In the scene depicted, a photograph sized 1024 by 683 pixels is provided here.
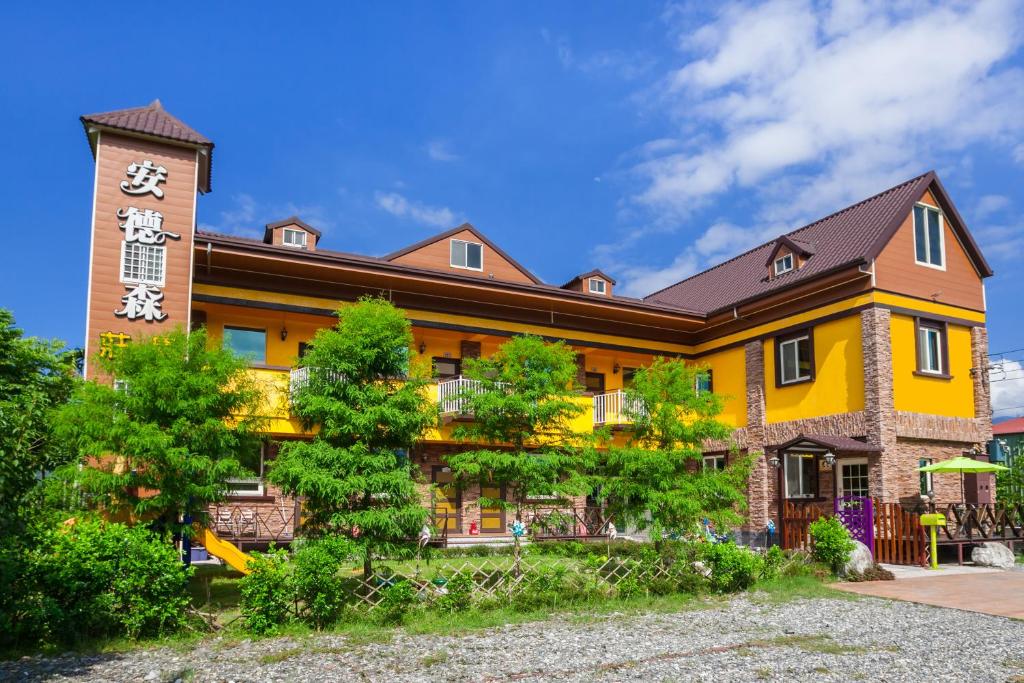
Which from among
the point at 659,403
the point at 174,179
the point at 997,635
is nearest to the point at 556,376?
the point at 659,403

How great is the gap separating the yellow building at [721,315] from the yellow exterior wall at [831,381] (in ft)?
0.15

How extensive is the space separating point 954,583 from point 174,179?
18.7 metres

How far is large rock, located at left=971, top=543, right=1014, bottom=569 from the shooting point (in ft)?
60.1

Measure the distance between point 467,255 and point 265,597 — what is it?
1783 centimetres

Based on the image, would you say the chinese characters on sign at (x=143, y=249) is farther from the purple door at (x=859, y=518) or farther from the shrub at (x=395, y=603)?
the purple door at (x=859, y=518)

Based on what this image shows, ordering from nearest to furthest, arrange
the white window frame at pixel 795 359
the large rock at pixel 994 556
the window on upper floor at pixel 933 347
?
the large rock at pixel 994 556, the window on upper floor at pixel 933 347, the white window frame at pixel 795 359

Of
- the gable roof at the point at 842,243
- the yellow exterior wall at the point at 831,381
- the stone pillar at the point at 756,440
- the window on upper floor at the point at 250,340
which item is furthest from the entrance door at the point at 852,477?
the window on upper floor at the point at 250,340

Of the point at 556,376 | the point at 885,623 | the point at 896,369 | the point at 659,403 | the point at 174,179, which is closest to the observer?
the point at 885,623

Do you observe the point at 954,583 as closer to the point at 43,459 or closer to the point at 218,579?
the point at 218,579

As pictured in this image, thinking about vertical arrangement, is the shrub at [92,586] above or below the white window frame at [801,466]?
below

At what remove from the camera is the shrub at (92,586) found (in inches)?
386

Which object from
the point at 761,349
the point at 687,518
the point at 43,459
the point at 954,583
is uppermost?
the point at 761,349

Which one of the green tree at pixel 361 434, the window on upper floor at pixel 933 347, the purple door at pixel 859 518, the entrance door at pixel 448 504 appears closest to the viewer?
the green tree at pixel 361 434

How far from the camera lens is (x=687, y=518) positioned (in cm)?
1509
